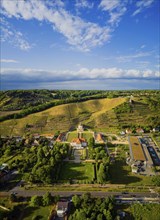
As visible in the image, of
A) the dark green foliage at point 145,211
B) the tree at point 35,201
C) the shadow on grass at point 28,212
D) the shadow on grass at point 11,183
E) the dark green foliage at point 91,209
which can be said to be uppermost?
the dark green foliage at point 91,209

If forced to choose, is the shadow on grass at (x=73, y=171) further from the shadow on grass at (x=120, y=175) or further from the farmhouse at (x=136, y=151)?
the farmhouse at (x=136, y=151)

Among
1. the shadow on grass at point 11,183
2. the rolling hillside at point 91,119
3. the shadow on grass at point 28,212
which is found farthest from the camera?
the rolling hillside at point 91,119

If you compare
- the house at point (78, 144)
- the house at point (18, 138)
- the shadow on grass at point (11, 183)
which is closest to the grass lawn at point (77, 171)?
the shadow on grass at point (11, 183)

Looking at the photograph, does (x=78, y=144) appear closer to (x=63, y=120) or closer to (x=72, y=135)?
(x=72, y=135)

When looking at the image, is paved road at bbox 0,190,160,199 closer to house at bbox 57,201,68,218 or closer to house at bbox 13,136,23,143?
house at bbox 57,201,68,218

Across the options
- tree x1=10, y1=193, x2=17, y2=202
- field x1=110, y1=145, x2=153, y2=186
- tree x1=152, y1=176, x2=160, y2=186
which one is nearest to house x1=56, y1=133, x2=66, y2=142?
field x1=110, y1=145, x2=153, y2=186

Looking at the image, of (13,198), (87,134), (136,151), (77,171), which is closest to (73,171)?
(77,171)
